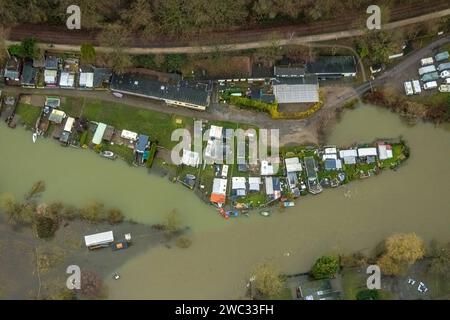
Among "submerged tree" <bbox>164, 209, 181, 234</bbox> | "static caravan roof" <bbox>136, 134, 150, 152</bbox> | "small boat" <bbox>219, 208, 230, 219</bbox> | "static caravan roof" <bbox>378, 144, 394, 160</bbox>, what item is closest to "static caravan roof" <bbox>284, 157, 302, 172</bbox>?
"small boat" <bbox>219, 208, 230, 219</bbox>

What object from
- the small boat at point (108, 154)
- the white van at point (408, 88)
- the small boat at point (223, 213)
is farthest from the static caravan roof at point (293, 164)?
the small boat at point (108, 154)

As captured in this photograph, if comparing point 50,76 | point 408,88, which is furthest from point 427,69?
point 50,76

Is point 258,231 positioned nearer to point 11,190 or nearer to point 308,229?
point 308,229

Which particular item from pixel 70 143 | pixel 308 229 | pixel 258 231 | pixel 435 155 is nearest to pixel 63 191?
pixel 70 143

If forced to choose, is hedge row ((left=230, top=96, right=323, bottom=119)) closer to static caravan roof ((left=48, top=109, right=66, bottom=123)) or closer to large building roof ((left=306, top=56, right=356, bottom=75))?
large building roof ((left=306, top=56, right=356, bottom=75))

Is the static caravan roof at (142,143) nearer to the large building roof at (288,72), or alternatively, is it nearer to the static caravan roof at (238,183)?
the static caravan roof at (238,183)

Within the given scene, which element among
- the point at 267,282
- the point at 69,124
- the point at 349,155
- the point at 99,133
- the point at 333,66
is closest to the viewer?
the point at 267,282

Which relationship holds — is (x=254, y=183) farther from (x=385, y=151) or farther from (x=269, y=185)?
(x=385, y=151)
